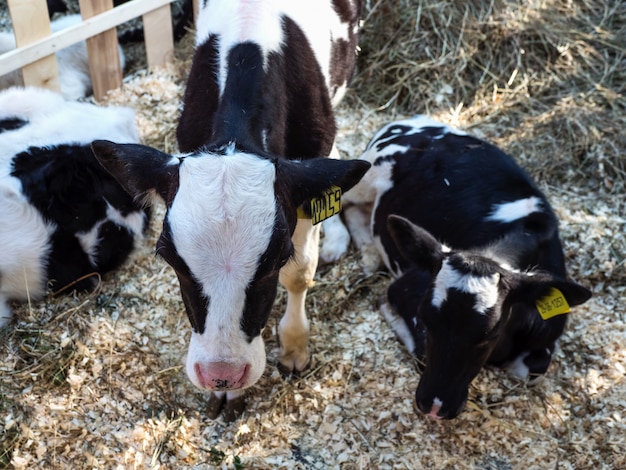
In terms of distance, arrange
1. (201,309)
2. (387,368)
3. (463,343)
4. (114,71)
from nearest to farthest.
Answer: (201,309)
(463,343)
(387,368)
(114,71)

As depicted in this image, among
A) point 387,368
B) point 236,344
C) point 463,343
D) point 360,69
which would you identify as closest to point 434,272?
point 463,343

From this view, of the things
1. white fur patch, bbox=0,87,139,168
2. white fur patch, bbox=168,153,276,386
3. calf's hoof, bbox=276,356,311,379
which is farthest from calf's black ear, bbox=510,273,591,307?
white fur patch, bbox=0,87,139,168

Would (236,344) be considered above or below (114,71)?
above

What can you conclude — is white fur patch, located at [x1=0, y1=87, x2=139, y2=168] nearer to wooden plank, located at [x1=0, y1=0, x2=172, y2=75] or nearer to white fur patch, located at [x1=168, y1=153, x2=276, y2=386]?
wooden plank, located at [x1=0, y1=0, x2=172, y2=75]

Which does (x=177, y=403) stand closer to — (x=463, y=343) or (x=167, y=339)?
(x=167, y=339)

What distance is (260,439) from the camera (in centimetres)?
359

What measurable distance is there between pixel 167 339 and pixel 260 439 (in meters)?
0.88

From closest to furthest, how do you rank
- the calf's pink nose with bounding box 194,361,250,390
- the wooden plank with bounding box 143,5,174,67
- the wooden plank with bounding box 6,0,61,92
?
the calf's pink nose with bounding box 194,361,250,390
the wooden plank with bounding box 6,0,61,92
the wooden plank with bounding box 143,5,174,67

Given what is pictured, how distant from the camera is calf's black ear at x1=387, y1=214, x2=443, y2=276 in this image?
3432 mm

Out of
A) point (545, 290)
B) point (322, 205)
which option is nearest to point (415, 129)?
point (545, 290)

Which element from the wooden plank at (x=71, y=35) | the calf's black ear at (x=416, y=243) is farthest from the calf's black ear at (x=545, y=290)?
the wooden plank at (x=71, y=35)

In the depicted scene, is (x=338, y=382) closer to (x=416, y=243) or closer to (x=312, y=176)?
(x=416, y=243)

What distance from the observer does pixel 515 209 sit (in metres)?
4.08

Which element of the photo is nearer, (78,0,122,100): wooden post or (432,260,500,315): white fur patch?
(432,260,500,315): white fur patch
